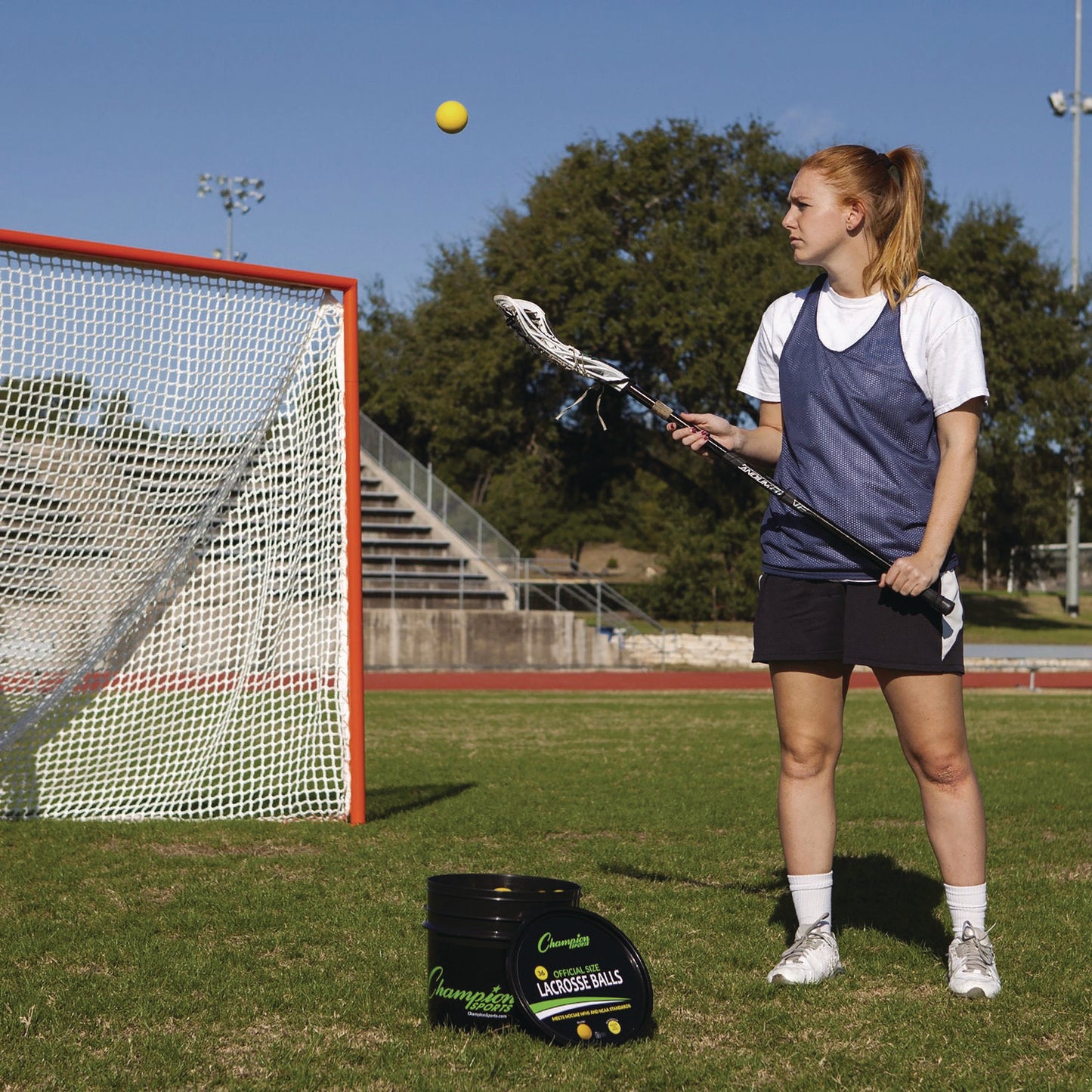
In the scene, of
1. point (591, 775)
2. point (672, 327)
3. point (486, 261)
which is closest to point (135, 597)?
point (591, 775)

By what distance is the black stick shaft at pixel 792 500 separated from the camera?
3.31m

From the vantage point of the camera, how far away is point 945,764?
3354mm

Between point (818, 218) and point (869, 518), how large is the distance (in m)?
0.83

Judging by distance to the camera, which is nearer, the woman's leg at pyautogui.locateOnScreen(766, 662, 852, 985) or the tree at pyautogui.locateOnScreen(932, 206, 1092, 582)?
the woman's leg at pyautogui.locateOnScreen(766, 662, 852, 985)

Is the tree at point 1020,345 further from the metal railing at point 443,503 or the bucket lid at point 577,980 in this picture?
the bucket lid at point 577,980

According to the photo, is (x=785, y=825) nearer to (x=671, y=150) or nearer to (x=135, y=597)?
(x=135, y=597)

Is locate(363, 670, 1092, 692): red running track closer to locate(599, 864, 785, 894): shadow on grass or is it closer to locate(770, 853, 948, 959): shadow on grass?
locate(599, 864, 785, 894): shadow on grass

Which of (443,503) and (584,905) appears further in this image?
(443,503)

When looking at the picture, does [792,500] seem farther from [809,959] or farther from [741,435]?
[809,959]

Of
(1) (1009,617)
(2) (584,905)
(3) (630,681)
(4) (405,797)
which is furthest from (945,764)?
(1) (1009,617)

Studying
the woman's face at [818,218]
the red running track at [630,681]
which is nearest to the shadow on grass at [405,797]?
the woman's face at [818,218]

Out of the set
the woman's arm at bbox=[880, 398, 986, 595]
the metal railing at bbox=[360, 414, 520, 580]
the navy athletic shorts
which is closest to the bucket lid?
the navy athletic shorts

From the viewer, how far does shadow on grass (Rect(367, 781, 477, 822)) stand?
6.42m

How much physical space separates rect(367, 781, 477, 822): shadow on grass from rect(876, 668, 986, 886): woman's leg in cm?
334
